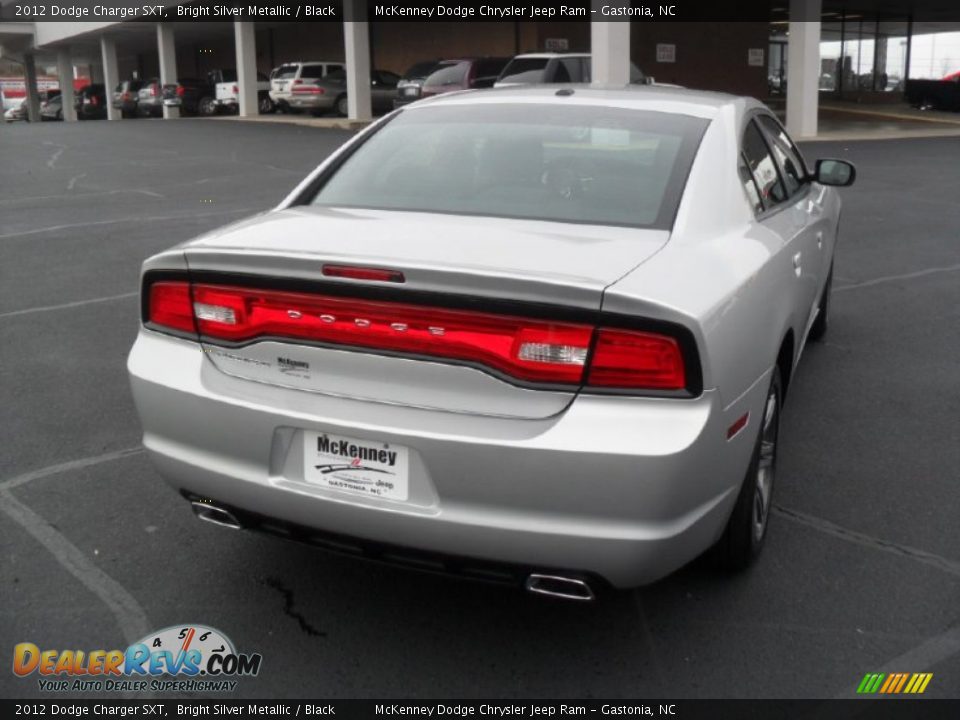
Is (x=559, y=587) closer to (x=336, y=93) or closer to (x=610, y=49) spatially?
(x=610, y=49)

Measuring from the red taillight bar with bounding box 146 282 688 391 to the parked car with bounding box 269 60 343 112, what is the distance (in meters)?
30.8

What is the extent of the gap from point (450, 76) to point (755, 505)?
69.7 ft

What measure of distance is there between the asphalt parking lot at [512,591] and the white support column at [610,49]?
46.2ft

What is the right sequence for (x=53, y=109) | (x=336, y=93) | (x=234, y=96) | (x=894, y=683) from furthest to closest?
(x=53, y=109), (x=234, y=96), (x=336, y=93), (x=894, y=683)

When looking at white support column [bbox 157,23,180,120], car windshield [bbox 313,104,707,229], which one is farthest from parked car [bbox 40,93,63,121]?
car windshield [bbox 313,104,707,229]

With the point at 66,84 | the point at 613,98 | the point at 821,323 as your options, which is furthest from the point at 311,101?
the point at 66,84

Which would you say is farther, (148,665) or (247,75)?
(247,75)

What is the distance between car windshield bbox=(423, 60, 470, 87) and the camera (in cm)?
2338

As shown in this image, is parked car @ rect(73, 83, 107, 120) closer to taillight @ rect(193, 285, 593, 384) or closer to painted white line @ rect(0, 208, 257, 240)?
painted white line @ rect(0, 208, 257, 240)

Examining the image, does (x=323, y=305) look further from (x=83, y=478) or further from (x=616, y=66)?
(x=616, y=66)

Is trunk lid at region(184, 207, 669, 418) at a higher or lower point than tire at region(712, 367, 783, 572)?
higher

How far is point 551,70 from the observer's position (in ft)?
66.2

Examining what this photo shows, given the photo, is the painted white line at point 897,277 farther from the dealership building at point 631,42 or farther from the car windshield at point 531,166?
the dealership building at point 631,42
